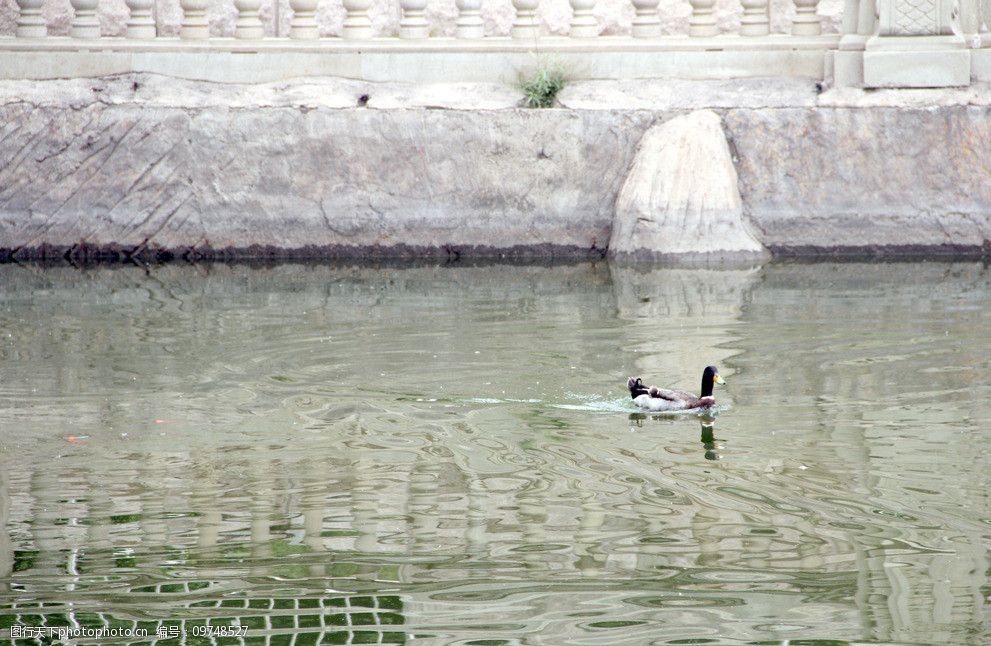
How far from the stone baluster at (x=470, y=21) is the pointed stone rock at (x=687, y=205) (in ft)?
7.54

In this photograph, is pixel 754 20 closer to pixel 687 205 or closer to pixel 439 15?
pixel 687 205

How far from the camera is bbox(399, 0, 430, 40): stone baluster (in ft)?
58.4

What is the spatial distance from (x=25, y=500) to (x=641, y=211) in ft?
31.2

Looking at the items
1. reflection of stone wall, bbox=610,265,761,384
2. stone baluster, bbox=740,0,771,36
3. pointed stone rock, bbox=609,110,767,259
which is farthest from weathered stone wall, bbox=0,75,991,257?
reflection of stone wall, bbox=610,265,761,384

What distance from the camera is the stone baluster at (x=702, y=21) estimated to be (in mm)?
17594

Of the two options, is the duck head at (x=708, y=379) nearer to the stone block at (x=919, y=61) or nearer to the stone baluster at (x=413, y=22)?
the stone block at (x=919, y=61)

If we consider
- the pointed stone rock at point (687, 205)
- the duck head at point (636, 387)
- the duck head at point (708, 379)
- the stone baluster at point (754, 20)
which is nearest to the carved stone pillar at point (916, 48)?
the stone baluster at point (754, 20)

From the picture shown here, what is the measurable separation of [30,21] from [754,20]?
24.4 ft

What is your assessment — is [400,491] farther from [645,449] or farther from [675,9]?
[675,9]

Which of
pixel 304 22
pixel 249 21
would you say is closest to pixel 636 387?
pixel 304 22

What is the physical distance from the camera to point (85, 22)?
58.7ft

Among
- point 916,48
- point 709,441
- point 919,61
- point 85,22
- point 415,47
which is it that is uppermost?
point 85,22

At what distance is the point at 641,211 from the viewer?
17.0 meters

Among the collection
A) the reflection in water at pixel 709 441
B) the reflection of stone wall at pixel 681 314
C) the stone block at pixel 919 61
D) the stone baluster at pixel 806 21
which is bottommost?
the reflection of stone wall at pixel 681 314
